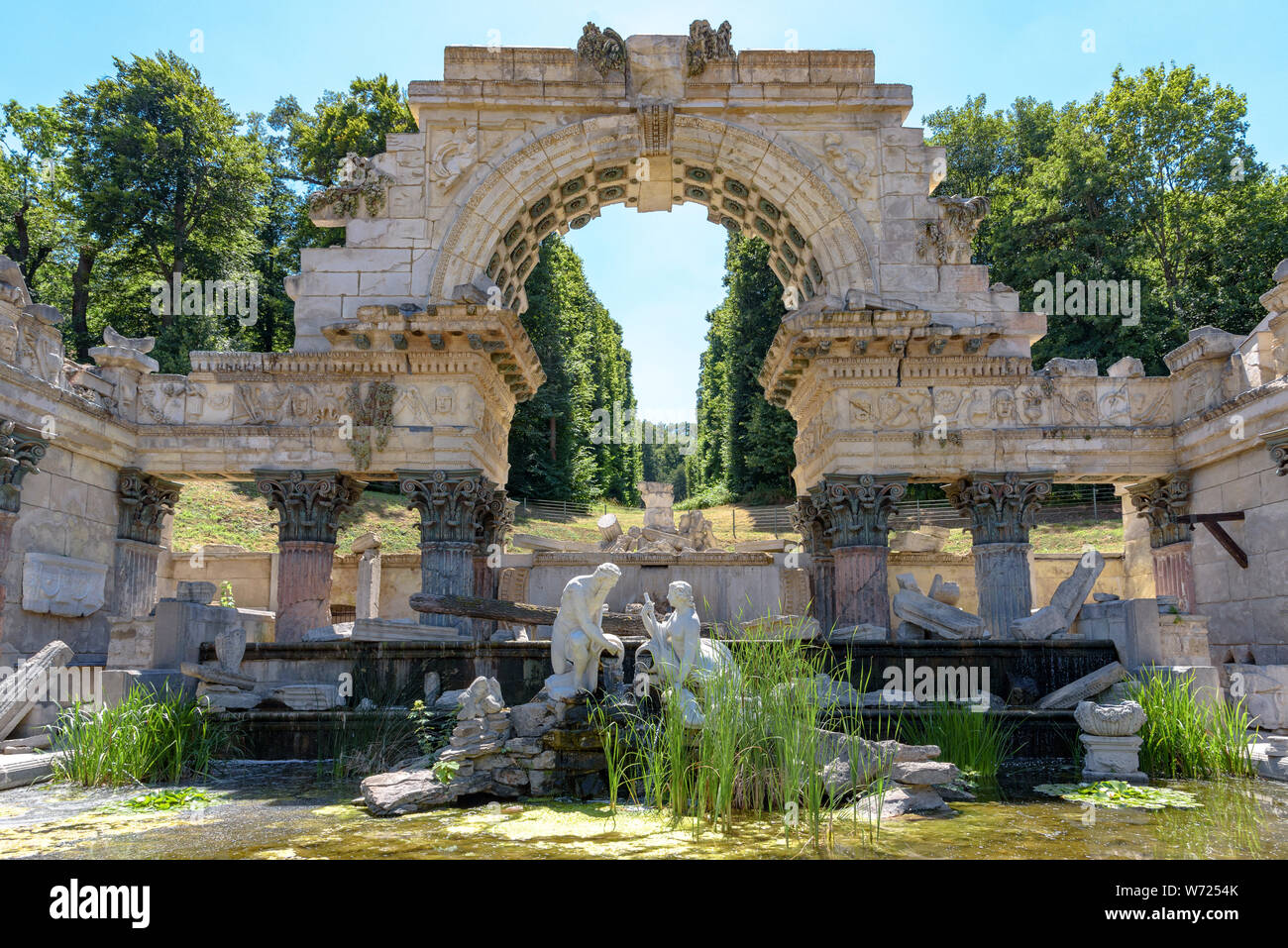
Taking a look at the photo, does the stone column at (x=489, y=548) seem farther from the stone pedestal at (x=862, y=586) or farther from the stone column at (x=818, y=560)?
the stone pedestal at (x=862, y=586)

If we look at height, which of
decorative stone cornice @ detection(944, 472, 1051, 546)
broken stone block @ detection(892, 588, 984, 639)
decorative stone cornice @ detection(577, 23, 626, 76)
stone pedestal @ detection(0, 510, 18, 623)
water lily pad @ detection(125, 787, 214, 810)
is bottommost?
water lily pad @ detection(125, 787, 214, 810)

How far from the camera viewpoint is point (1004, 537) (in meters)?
15.0

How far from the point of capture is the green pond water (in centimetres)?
531

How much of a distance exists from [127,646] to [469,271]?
8131mm

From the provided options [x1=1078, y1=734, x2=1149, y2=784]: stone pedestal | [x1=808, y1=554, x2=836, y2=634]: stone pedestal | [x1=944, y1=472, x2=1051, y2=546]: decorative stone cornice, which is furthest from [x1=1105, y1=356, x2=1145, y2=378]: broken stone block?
[x1=1078, y1=734, x2=1149, y2=784]: stone pedestal

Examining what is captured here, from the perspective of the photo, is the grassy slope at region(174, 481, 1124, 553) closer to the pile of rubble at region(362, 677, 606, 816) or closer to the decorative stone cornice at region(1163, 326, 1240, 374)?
the decorative stone cornice at region(1163, 326, 1240, 374)

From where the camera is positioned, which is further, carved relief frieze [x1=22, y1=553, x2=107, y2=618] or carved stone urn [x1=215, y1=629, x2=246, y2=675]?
carved relief frieze [x1=22, y1=553, x2=107, y2=618]

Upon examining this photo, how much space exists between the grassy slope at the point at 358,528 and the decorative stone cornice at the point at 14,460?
1213 centimetres

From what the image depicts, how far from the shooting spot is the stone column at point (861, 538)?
14.8 metres

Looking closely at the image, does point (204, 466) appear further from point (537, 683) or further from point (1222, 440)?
point (1222, 440)

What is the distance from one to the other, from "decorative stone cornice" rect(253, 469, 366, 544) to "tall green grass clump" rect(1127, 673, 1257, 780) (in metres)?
12.3

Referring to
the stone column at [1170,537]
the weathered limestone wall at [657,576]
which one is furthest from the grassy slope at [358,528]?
the stone column at [1170,537]

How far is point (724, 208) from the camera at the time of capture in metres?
17.9
